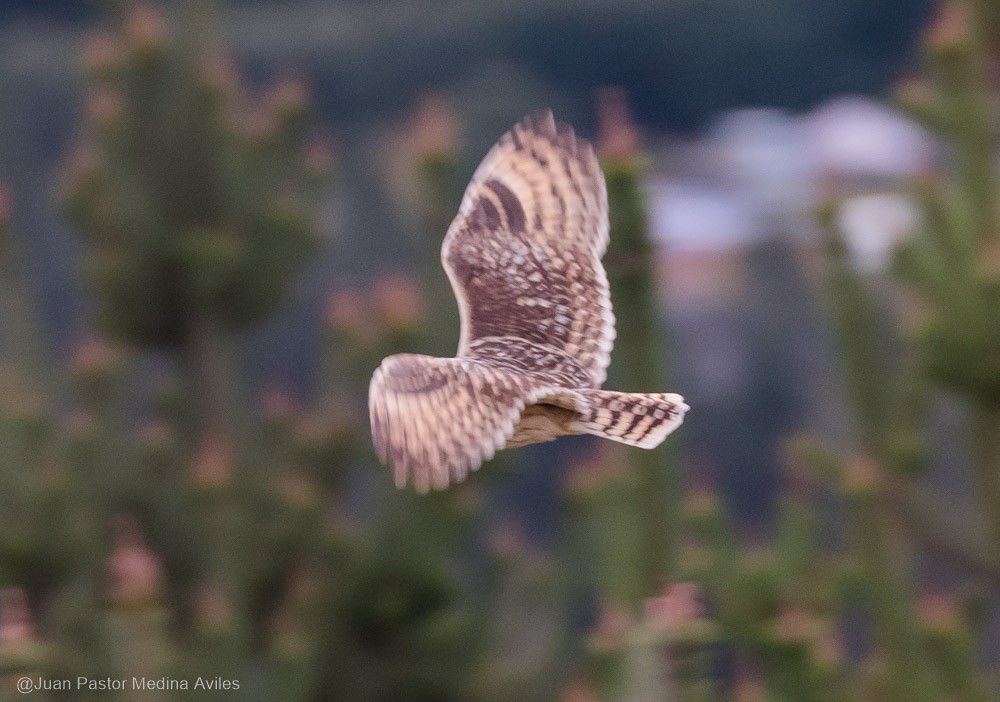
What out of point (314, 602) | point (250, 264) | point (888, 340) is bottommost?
point (314, 602)

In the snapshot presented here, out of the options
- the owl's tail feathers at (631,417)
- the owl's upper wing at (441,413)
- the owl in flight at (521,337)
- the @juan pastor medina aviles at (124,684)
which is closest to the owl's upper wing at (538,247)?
the owl in flight at (521,337)

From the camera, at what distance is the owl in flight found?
74 centimetres

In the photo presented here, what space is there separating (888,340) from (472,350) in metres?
1.49

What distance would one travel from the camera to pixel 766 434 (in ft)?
17.5

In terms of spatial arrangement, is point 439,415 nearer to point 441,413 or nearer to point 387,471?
point 441,413

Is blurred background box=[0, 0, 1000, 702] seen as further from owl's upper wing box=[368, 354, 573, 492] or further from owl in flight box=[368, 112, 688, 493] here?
owl's upper wing box=[368, 354, 573, 492]

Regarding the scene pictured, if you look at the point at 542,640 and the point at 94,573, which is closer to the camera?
the point at 94,573

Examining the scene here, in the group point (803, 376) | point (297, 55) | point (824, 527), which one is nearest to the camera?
point (824, 527)

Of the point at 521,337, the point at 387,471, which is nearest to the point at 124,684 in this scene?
the point at 387,471

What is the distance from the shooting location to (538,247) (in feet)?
3.84

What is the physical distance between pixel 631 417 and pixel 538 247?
0.31 meters

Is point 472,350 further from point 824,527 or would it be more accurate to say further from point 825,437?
point 825,437

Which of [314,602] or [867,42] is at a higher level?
[867,42]

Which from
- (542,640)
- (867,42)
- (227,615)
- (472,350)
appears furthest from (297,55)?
(472,350)
